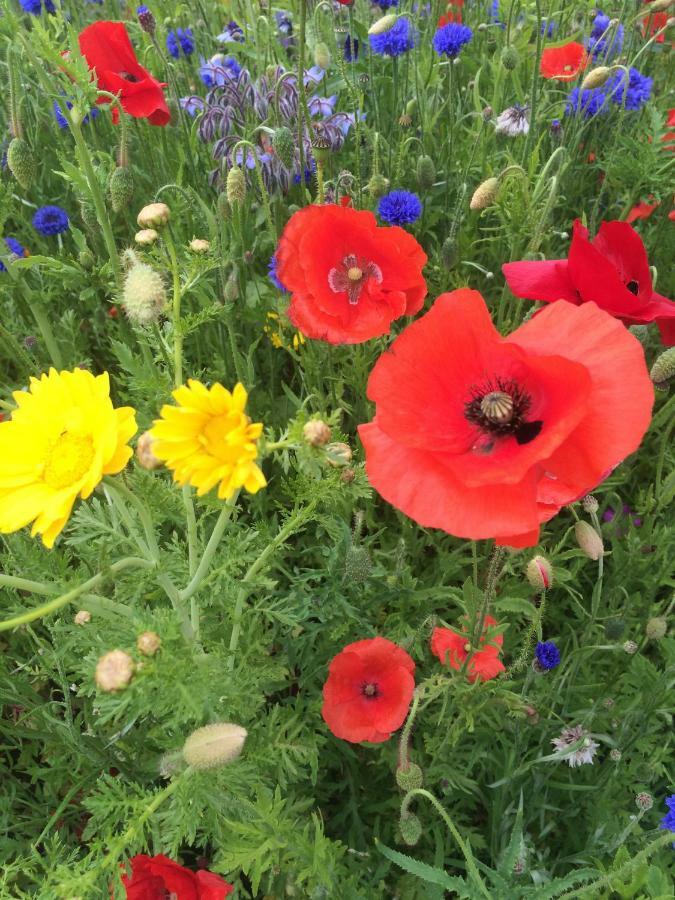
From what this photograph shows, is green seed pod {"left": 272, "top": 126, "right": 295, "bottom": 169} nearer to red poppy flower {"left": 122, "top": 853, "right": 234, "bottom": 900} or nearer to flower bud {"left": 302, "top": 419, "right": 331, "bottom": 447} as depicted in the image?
flower bud {"left": 302, "top": 419, "right": 331, "bottom": 447}

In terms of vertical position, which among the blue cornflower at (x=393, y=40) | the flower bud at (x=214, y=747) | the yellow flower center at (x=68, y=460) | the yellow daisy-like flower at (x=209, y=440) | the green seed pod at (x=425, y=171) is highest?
the blue cornflower at (x=393, y=40)

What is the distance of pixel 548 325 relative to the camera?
92cm

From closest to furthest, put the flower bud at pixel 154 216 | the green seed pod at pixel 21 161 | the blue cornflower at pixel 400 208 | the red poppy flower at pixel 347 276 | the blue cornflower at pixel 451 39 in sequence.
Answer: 1. the flower bud at pixel 154 216
2. the red poppy flower at pixel 347 276
3. the green seed pod at pixel 21 161
4. the blue cornflower at pixel 400 208
5. the blue cornflower at pixel 451 39

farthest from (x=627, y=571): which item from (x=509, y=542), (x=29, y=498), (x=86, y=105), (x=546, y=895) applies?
(x=86, y=105)

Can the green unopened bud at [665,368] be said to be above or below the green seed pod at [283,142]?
below

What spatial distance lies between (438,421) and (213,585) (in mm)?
485

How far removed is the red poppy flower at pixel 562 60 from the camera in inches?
95.6

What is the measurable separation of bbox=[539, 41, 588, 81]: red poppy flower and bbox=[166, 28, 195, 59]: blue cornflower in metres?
1.43

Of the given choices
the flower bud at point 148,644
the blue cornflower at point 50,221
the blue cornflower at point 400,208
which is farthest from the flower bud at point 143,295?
the blue cornflower at point 50,221

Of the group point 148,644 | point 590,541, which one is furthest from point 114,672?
point 590,541

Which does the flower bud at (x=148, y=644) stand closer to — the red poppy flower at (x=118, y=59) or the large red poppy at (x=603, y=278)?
the large red poppy at (x=603, y=278)

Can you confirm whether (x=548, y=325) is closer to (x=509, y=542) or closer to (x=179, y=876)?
(x=509, y=542)

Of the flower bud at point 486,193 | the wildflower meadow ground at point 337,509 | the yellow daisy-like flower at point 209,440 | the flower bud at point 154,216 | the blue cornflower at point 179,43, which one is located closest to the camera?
the yellow daisy-like flower at point 209,440

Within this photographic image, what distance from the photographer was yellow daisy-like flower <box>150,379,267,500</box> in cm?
80
